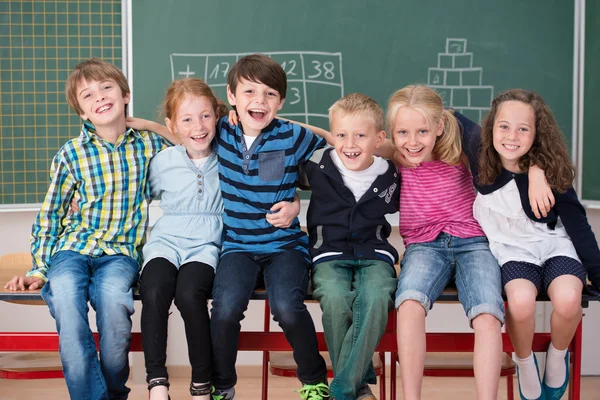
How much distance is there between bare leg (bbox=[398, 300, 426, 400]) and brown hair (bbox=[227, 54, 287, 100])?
84 cm

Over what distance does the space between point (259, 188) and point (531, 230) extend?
0.89 metres

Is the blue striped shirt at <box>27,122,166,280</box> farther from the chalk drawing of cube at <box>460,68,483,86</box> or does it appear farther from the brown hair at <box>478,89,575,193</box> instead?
the chalk drawing of cube at <box>460,68,483,86</box>

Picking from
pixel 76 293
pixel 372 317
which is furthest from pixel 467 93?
pixel 76 293

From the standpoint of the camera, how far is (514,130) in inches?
90.6

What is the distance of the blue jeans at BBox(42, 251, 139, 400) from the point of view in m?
2.14

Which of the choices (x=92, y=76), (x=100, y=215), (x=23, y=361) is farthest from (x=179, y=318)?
(x=92, y=76)

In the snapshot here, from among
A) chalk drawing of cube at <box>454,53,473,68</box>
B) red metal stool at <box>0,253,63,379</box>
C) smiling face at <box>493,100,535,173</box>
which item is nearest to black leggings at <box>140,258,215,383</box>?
red metal stool at <box>0,253,63,379</box>

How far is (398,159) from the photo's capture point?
2451 mm

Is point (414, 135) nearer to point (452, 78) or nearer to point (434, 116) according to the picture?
point (434, 116)

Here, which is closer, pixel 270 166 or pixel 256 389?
pixel 270 166

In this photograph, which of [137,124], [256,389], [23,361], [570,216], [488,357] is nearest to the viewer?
[488,357]

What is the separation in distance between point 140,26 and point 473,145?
5.42 feet

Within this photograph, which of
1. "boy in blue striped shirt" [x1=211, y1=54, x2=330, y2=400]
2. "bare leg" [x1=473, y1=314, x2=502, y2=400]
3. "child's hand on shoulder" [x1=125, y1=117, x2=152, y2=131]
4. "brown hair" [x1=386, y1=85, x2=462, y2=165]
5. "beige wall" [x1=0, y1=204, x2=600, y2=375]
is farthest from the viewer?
"beige wall" [x1=0, y1=204, x2=600, y2=375]

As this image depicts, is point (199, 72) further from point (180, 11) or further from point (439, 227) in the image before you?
point (439, 227)
